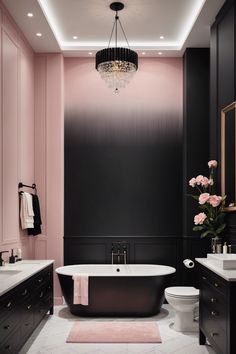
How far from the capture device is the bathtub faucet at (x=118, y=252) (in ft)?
19.4

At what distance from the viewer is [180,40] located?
5.78 metres

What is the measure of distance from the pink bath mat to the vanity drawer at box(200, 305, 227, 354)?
0.57m

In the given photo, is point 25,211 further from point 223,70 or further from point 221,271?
point 223,70

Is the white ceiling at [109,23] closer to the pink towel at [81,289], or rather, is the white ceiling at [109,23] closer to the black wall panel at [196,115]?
the black wall panel at [196,115]

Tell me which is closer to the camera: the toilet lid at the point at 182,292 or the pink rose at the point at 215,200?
the pink rose at the point at 215,200

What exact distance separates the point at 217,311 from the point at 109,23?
3.49 meters

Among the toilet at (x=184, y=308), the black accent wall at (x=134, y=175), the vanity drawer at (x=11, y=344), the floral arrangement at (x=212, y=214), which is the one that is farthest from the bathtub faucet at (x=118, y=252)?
the vanity drawer at (x=11, y=344)

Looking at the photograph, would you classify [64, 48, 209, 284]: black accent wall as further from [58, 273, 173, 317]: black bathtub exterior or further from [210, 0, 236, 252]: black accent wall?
[210, 0, 236, 252]: black accent wall

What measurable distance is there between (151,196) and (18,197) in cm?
187

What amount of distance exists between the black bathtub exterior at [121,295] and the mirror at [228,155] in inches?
53.6

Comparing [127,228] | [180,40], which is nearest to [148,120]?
[180,40]

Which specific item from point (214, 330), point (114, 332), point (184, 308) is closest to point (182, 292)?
point (184, 308)

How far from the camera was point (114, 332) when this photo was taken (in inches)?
179

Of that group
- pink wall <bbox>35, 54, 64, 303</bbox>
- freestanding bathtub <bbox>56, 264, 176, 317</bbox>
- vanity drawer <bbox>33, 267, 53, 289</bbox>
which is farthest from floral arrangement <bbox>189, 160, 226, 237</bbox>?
pink wall <bbox>35, 54, 64, 303</bbox>
